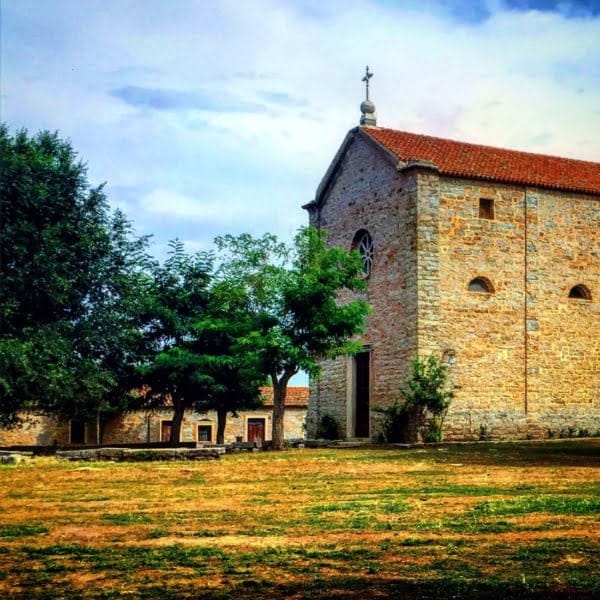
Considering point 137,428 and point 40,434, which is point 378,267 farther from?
point 40,434

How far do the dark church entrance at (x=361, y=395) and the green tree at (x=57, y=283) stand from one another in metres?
7.69

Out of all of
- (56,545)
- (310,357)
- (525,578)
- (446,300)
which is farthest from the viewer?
(446,300)

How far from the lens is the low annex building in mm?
40844

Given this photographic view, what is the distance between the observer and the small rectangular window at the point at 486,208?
29547mm

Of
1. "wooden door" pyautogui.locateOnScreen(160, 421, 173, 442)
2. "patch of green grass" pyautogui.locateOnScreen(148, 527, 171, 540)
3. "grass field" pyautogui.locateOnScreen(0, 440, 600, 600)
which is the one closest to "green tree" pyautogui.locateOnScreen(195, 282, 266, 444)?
"wooden door" pyautogui.locateOnScreen(160, 421, 173, 442)

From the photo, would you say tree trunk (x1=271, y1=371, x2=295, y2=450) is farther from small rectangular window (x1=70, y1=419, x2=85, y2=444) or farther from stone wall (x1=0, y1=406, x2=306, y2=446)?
small rectangular window (x1=70, y1=419, x2=85, y2=444)

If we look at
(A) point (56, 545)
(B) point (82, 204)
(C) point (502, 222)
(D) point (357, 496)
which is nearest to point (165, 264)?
(B) point (82, 204)

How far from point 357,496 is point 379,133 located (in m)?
21.4

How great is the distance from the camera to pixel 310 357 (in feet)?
85.4

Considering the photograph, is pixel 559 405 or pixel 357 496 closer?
pixel 357 496

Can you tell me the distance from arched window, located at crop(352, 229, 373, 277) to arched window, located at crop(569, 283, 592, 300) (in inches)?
275

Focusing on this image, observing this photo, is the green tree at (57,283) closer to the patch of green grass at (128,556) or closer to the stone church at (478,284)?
the stone church at (478,284)

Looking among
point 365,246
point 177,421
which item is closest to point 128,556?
point 365,246

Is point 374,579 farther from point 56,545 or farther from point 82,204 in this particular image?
point 82,204
